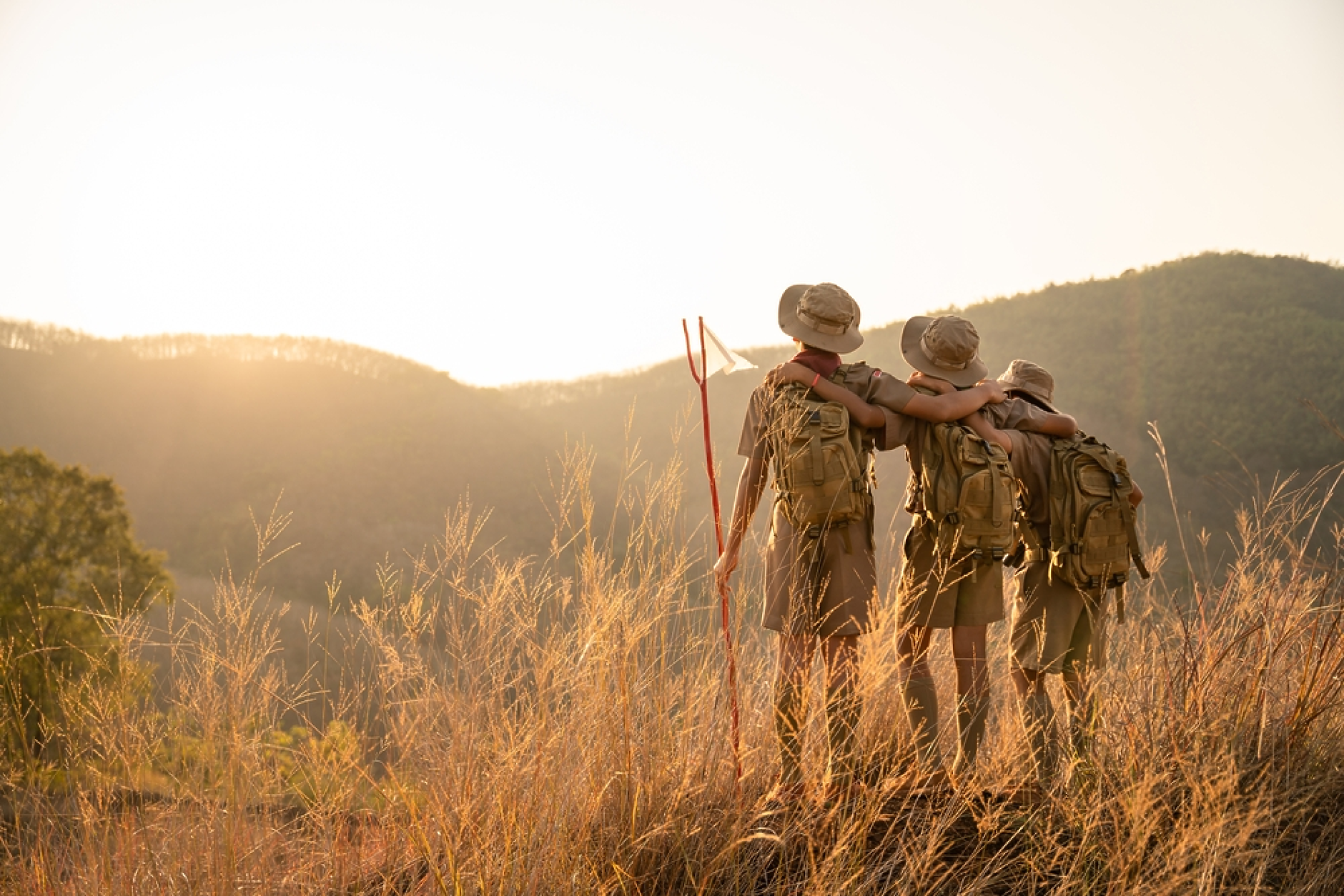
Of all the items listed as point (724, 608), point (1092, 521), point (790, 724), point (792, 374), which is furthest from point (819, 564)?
point (1092, 521)

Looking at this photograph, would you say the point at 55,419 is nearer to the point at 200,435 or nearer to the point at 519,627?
the point at 200,435

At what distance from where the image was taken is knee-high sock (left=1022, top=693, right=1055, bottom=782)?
103 inches

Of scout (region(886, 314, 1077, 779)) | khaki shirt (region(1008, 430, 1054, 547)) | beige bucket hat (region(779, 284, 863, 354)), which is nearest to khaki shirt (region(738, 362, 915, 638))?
scout (region(886, 314, 1077, 779))

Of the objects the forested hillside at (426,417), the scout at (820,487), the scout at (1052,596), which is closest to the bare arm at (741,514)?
the scout at (820,487)

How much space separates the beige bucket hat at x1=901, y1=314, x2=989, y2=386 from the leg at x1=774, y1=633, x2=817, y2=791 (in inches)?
41.3

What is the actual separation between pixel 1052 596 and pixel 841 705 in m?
1.00

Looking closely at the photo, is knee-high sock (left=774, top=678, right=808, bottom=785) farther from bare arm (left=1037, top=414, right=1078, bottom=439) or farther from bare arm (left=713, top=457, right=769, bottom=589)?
bare arm (left=1037, top=414, right=1078, bottom=439)

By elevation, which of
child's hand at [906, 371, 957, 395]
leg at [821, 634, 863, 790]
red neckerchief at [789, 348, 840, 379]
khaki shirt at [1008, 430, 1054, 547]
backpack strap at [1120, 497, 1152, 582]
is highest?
red neckerchief at [789, 348, 840, 379]

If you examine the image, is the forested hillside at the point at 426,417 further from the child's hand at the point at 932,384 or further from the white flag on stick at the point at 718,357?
the child's hand at the point at 932,384

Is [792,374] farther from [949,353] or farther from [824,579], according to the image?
[824,579]

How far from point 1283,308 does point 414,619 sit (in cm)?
5151

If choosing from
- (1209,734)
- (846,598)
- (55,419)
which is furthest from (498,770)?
(55,419)

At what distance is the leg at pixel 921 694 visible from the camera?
2600mm

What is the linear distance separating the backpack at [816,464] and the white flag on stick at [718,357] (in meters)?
0.24
